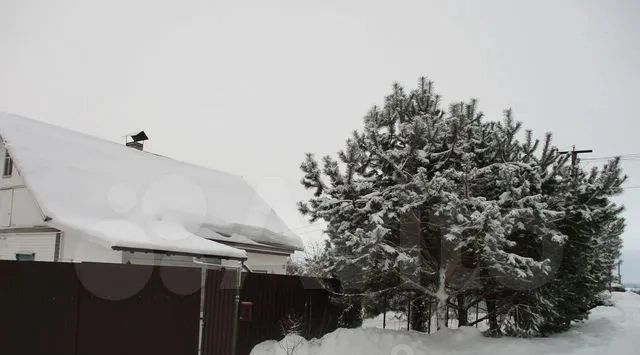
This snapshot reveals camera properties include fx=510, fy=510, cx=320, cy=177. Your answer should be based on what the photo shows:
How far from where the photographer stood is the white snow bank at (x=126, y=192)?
1310cm

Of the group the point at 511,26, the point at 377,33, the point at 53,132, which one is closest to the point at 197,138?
the point at 53,132

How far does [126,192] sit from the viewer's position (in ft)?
51.5

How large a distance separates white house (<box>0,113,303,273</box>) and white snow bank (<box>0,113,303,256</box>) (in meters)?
0.03

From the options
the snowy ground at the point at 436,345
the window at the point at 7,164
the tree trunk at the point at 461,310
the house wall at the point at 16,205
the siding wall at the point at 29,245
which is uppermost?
the window at the point at 7,164

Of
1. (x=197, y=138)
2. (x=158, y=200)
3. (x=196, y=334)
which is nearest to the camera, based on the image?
(x=196, y=334)

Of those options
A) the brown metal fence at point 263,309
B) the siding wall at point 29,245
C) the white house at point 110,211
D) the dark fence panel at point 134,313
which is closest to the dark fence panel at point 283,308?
the brown metal fence at point 263,309

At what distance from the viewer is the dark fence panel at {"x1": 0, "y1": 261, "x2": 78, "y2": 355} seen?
6707 millimetres

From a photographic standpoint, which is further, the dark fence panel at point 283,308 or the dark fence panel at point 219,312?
the dark fence panel at point 283,308

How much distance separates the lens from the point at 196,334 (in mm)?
8688

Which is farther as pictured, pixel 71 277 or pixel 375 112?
pixel 375 112

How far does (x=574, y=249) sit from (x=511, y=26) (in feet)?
18.6

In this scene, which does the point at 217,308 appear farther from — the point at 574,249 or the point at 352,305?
the point at 574,249

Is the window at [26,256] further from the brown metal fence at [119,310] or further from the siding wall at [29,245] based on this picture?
the brown metal fence at [119,310]

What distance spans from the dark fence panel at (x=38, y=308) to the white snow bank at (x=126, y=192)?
4.56m
